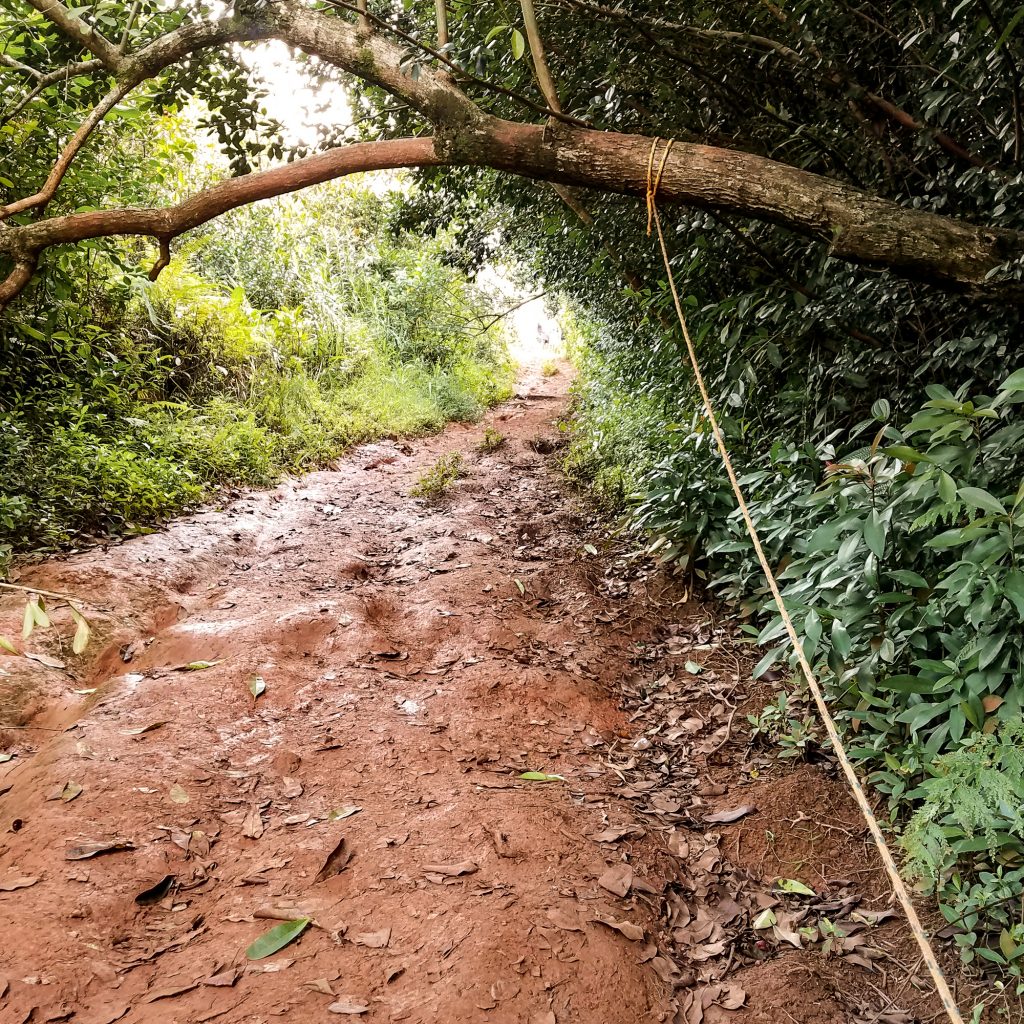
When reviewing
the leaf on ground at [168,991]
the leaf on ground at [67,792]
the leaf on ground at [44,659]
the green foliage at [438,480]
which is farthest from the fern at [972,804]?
the green foliage at [438,480]

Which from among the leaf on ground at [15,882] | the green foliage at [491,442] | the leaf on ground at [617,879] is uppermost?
the green foliage at [491,442]

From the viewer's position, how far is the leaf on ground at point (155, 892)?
2.15 m

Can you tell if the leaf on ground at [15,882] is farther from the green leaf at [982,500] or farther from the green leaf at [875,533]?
the green leaf at [982,500]

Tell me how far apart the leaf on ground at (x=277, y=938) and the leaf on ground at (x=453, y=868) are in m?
0.40

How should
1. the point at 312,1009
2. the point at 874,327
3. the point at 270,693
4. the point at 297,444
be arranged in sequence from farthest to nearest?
the point at 297,444 → the point at 270,693 → the point at 874,327 → the point at 312,1009

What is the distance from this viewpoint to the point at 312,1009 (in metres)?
1.71

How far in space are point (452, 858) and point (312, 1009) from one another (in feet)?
2.05

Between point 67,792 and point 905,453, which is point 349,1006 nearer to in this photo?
point 67,792

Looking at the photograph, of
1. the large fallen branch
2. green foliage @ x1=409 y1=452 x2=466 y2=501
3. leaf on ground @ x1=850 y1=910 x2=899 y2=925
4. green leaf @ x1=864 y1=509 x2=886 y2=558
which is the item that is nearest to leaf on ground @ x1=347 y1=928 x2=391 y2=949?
leaf on ground @ x1=850 y1=910 x2=899 y2=925

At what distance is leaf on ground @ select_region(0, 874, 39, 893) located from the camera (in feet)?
6.84

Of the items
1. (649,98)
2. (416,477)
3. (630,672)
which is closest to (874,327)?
(649,98)

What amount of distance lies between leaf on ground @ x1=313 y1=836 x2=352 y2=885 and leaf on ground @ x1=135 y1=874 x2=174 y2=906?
19.8 inches

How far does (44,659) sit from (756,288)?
13.8ft

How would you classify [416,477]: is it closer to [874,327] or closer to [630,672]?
[630,672]
